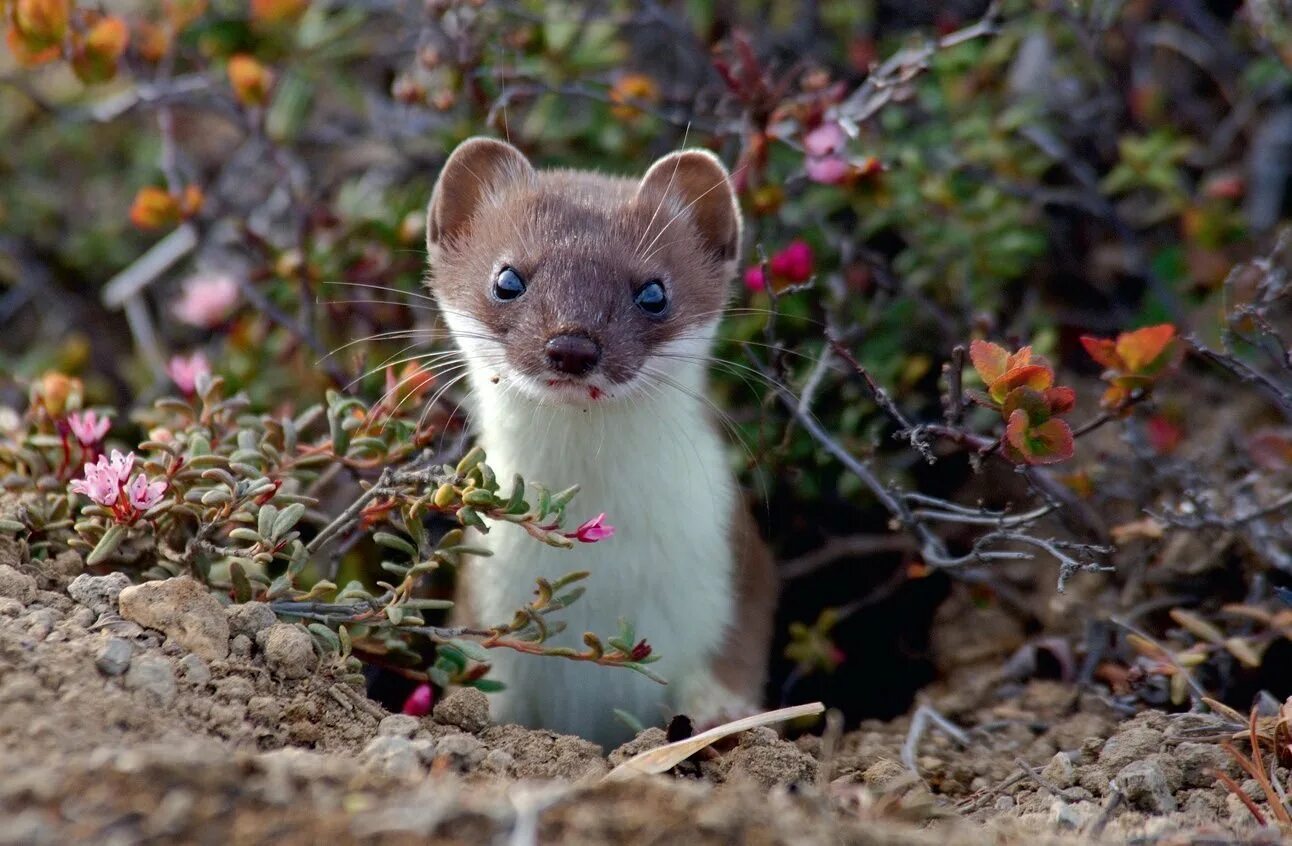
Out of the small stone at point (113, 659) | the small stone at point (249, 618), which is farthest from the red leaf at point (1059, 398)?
the small stone at point (113, 659)

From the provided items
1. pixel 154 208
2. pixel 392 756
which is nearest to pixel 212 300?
pixel 154 208

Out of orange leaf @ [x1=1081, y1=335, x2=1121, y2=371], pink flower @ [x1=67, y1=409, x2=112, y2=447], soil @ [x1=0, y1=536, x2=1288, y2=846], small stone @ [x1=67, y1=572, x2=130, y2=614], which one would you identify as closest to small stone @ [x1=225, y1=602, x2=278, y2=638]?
soil @ [x1=0, y1=536, x2=1288, y2=846]

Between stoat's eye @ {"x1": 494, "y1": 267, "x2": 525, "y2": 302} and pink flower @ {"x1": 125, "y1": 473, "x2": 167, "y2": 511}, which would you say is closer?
pink flower @ {"x1": 125, "y1": 473, "x2": 167, "y2": 511}

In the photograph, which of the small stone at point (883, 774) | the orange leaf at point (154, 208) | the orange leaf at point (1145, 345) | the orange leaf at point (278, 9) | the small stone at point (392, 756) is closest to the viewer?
the small stone at point (392, 756)

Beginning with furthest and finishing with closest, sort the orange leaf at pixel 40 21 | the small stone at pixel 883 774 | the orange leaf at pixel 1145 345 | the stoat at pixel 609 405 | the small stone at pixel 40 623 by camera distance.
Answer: the orange leaf at pixel 40 21, the stoat at pixel 609 405, the orange leaf at pixel 1145 345, the small stone at pixel 883 774, the small stone at pixel 40 623

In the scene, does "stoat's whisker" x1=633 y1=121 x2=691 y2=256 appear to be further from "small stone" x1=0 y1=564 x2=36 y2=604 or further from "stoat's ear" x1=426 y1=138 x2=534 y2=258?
"small stone" x1=0 y1=564 x2=36 y2=604

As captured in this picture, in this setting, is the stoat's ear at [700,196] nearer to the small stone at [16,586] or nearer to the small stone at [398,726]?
the small stone at [398,726]

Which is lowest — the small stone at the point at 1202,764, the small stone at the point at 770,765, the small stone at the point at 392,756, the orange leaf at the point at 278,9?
the small stone at the point at 1202,764

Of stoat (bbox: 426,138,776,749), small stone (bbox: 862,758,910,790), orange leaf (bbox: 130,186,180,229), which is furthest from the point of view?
orange leaf (bbox: 130,186,180,229)
